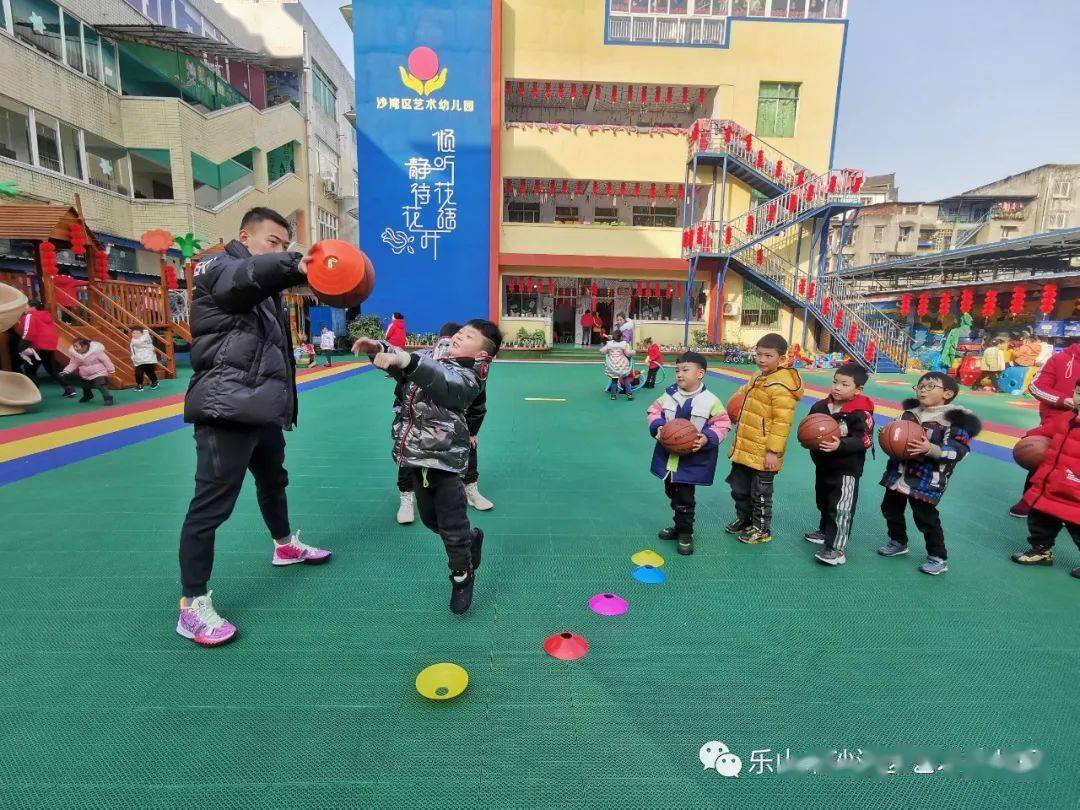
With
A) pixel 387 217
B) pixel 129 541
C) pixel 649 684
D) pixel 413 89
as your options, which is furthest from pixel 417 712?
pixel 413 89

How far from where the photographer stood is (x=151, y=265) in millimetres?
18516

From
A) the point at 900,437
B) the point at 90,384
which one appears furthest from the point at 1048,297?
the point at 90,384

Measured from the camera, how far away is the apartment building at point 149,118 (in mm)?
13664

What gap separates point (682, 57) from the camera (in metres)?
19.3

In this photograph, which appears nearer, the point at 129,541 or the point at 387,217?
the point at 129,541

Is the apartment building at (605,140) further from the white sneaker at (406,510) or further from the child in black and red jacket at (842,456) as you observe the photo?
the white sneaker at (406,510)

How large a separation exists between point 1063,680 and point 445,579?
302 centimetres

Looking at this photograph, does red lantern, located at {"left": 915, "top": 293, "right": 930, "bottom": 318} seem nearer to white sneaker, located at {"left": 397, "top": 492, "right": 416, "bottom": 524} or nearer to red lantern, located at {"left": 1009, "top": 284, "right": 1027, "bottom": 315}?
red lantern, located at {"left": 1009, "top": 284, "right": 1027, "bottom": 315}

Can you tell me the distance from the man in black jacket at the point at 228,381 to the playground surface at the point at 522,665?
33 centimetres

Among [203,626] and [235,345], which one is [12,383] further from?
[235,345]

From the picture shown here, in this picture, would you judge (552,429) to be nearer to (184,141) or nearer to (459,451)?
(459,451)

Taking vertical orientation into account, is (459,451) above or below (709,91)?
below

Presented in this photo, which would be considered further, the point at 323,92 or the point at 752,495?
the point at 323,92

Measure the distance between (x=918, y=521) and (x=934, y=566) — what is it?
31 centimetres
